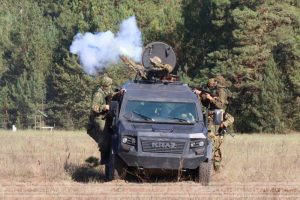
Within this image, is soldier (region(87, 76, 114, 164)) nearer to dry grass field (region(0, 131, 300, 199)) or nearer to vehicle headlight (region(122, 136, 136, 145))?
dry grass field (region(0, 131, 300, 199))

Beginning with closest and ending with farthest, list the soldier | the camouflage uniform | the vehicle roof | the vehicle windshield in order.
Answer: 1. the vehicle windshield
2. the vehicle roof
3. the soldier
4. the camouflage uniform

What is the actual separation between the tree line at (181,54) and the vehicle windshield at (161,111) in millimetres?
34011

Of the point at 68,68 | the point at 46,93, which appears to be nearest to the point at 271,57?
the point at 68,68

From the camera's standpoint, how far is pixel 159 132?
13.7 m

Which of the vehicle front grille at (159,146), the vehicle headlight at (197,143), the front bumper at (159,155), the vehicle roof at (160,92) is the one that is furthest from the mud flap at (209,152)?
the vehicle roof at (160,92)

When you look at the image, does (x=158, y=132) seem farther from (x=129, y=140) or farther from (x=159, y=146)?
(x=129, y=140)

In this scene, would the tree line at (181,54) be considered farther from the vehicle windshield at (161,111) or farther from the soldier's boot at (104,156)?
the vehicle windshield at (161,111)

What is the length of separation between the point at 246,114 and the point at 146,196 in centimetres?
4503

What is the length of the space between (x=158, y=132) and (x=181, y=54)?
5124cm

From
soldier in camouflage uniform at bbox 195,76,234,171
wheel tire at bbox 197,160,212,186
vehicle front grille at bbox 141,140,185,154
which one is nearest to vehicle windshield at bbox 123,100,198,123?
vehicle front grille at bbox 141,140,185,154

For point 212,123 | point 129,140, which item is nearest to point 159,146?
point 129,140

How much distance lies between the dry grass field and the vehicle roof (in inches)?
62.8

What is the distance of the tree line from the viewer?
55438mm

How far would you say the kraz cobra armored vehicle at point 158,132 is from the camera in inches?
536
